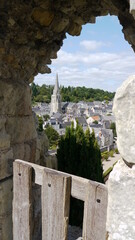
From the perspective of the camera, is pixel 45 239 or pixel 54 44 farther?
pixel 54 44

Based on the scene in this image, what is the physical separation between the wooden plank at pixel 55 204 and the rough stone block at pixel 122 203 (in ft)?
1.49

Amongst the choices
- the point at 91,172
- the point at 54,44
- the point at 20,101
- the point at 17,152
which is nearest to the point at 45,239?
the point at 17,152

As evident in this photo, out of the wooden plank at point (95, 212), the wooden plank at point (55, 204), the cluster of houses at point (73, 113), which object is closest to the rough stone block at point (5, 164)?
the wooden plank at point (55, 204)

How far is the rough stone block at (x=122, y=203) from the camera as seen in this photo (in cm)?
131

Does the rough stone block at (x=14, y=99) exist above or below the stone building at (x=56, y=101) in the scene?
below

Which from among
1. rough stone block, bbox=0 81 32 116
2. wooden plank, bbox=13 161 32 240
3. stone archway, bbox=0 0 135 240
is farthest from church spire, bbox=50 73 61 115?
wooden plank, bbox=13 161 32 240

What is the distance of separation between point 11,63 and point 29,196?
145cm

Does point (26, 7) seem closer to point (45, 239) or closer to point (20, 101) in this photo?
point (20, 101)

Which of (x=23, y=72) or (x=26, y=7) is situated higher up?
(x=26, y=7)

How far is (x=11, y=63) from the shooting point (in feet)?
8.95

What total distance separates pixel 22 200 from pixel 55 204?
39cm

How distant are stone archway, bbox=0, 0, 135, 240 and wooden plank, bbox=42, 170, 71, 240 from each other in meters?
0.75

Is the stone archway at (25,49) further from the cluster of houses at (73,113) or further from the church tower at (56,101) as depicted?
the church tower at (56,101)

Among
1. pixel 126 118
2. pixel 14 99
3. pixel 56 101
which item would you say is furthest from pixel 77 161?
pixel 56 101
